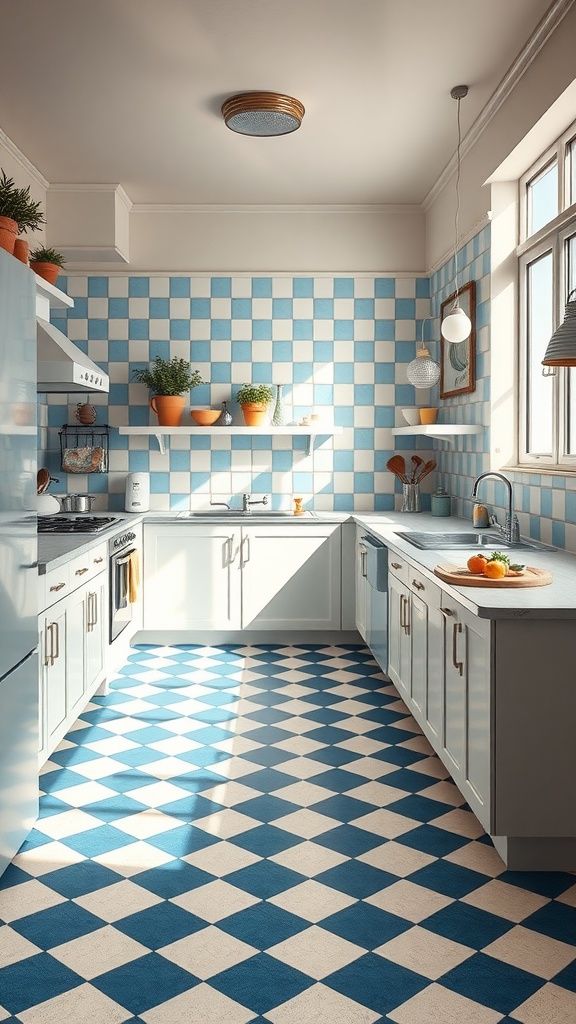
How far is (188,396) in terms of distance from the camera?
18.8ft

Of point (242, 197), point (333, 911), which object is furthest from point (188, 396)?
point (333, 911)

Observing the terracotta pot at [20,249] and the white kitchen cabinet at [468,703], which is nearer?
the white kitchen cabinet at [468,703]

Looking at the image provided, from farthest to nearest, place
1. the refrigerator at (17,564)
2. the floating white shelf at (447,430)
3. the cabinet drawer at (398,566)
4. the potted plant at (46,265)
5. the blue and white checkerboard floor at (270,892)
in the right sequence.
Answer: the floating white shelf at (447,430) < the potted plant at (46,265) < the cabinet drawer at (398,566) < the refrigerator at (17,564) < the blue and white checkerboard floor at (270,892)

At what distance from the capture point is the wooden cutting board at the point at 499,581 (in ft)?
8.84

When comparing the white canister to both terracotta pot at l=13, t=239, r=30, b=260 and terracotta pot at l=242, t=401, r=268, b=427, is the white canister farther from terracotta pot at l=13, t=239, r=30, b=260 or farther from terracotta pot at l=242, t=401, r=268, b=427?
terracotta pot at l=13, t=239, r=30, b=260

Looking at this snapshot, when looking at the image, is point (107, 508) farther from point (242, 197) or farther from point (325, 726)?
point (325, 726)

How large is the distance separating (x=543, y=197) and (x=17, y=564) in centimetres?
292

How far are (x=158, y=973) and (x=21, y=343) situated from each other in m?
1.76

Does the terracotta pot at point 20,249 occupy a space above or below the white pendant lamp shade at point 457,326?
above

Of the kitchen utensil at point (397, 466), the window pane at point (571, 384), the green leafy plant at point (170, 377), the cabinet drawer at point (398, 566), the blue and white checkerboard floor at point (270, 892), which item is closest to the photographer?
the blue and white checkerboard floor at point (270, 892)

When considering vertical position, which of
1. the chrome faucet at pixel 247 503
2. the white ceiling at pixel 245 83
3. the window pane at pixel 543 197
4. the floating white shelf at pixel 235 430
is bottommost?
the chrome faucet at pixel 247 503

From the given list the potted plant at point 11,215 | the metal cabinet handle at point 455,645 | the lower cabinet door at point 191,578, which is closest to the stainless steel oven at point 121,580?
the lower cabinet door at point 191,578

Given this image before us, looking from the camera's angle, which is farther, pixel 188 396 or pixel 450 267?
pixel 188 396

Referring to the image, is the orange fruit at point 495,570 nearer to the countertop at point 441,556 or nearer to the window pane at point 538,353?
the countertop at point 441,556
